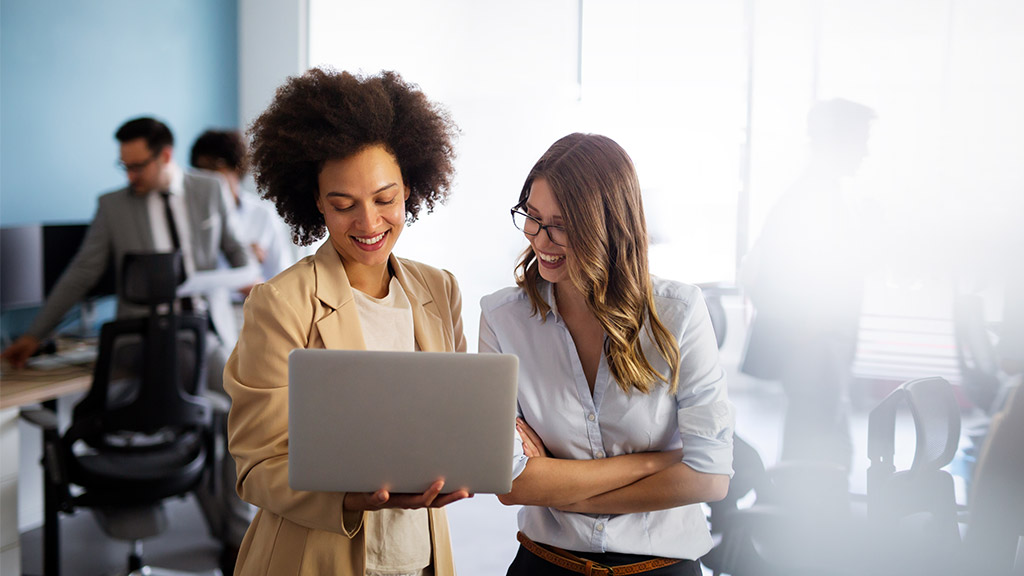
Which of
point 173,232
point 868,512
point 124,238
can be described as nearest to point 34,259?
point 124,238

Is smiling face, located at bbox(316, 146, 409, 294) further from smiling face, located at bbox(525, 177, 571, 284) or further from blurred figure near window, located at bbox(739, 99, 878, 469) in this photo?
blurred figure near window, located at bbox(739, 99, 878, 469)

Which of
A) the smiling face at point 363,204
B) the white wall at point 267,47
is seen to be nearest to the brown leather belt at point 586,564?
the smiling face at point 363,204

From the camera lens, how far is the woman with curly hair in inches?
51.5

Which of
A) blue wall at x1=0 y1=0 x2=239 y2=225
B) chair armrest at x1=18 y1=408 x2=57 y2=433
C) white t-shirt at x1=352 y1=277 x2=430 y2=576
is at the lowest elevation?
chair armrest at x1=18 y1=408 x2=57 y2=433

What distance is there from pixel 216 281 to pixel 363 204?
7.40ft

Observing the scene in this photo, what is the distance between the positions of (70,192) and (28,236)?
427mm

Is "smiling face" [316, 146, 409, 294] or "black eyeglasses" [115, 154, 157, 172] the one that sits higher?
"black eyeglasses" [115, 154, 157, 172]

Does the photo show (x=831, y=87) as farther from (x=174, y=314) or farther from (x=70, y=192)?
(x=70, y=192)

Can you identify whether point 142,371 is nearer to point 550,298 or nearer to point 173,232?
point 173,232

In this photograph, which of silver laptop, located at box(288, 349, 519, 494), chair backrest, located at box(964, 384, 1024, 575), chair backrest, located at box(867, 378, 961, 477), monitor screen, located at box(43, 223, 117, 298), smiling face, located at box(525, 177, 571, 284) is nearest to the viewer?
silver laptop, located at box(288, 349, 519, 494)

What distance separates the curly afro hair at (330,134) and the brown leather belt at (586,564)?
30.8 inches

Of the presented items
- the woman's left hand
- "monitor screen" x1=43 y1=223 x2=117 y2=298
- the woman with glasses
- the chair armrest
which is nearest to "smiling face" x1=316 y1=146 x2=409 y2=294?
the woman with glasses

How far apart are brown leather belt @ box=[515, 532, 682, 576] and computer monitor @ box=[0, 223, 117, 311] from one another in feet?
8.51

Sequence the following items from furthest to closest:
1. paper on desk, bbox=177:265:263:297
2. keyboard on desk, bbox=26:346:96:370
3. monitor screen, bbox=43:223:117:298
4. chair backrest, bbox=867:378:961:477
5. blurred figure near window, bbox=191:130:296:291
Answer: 1. blurred figure near window, bbox=191:130:296:291
2. monitor screen, bbox=43:223:117:298
3. paper on desk, bbox=177:265:263:297
4. keyboard on desk, bbox=26:346:96:370
5. chair backrest, bbox=867:378:961:477
